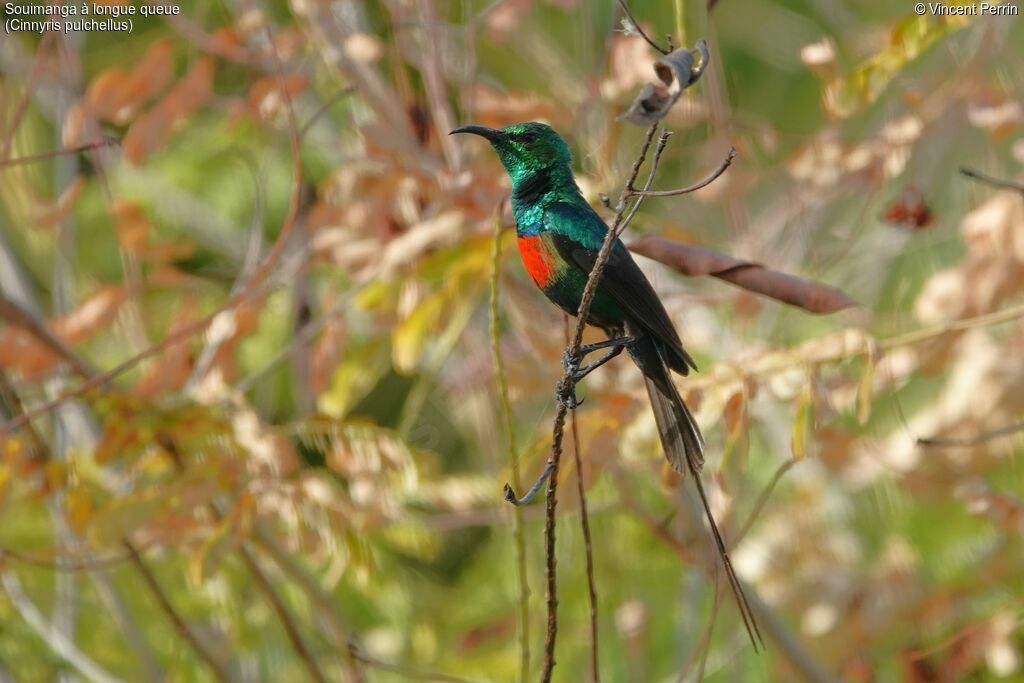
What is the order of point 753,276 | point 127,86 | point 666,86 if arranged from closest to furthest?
point 666,86 < point 753,276 < point 127,86

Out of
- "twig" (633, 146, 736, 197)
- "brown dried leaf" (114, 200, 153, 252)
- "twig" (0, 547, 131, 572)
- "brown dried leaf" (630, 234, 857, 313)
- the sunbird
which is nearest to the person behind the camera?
"twig" (633, 146, 736, 197)

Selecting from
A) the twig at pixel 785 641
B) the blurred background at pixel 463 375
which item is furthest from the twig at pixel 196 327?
the twig at pixel 785 641

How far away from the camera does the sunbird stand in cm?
266

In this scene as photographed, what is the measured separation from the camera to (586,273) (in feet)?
8.87

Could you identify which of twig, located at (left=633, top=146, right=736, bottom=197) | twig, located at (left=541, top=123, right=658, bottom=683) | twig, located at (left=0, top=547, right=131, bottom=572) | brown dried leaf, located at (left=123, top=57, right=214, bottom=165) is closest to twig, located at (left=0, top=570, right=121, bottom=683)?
twig, located at (left=0, top=547, right=131, bottom=572)

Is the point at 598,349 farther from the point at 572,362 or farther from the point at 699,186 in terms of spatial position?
the point at 699,186

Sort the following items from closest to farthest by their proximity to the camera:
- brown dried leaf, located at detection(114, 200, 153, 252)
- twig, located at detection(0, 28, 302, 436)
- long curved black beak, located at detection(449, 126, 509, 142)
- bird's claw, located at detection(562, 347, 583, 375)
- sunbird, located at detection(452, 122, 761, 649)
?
bird's claw, located at detection(562, 347, 583, 375), sunbird, located at detection(452, 122, 761, 649), long curved black beak, located at detection(449, 126, 509, 142), twig, located at detection(0, 28, 302, 436), brown dried leaf, located at detection(114, 200, 153, 252)

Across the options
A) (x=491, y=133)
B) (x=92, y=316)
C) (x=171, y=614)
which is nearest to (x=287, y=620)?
(x=171, y=614)

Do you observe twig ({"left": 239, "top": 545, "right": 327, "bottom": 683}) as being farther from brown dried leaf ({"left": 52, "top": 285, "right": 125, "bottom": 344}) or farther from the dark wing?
the dark wing

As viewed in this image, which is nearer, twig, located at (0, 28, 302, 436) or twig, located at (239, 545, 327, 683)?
twig, located at (0, 28, 302, 436)

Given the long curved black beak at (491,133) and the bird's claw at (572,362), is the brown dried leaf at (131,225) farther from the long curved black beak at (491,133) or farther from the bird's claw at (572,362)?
the bird's claw at (572,362)

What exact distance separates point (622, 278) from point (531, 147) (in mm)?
444

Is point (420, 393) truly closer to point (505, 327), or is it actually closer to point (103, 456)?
point (103, 456)

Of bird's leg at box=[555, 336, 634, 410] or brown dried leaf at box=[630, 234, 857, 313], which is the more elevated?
brown dried leaf at box=[630, 234, 857, 313]
